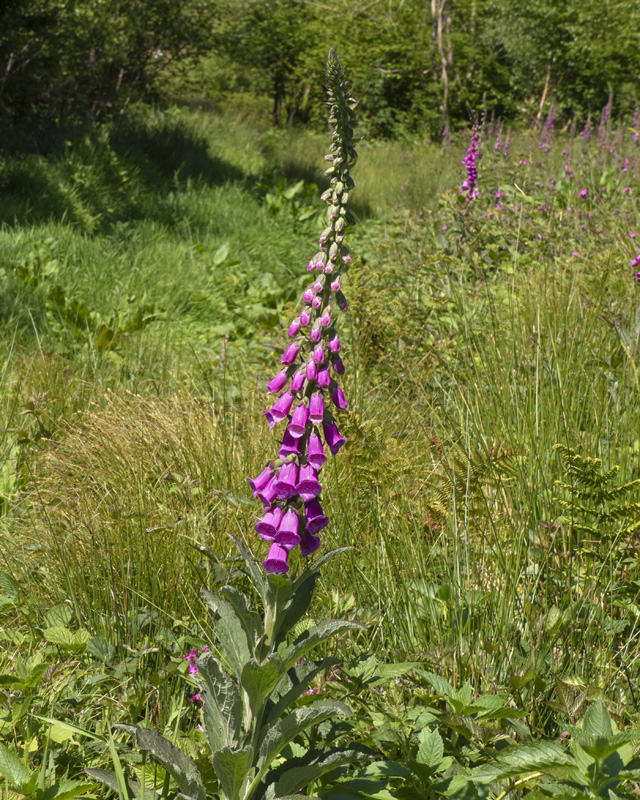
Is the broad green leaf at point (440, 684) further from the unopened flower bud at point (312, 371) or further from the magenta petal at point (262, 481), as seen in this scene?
the unopened flower bud at point (312, 371)

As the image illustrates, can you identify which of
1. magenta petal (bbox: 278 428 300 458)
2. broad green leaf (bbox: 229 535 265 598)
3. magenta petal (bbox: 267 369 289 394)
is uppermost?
magenta petal (bbox: 267 369 289 394)

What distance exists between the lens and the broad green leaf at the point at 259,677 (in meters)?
1.20

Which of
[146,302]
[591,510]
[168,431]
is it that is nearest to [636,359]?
[591,510]

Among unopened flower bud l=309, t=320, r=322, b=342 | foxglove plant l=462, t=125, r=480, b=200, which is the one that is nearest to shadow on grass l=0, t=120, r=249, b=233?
foxglove plant l=462, t=125, r=480, b=200

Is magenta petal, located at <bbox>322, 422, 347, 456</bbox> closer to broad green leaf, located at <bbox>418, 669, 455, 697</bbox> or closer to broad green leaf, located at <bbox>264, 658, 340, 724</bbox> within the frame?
broad green leaf, located at <bbox>264, 658, 340, 724</bbox>

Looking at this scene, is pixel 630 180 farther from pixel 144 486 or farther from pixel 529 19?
pixel 529 19

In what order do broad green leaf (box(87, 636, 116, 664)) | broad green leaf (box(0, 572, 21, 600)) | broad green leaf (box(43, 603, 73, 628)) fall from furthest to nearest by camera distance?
broad green leaf (box(0, 572, 21, 600)) → broad green leaf (box(43, 603, 73, 628)) → broad green leaf (box(87, 636, 116, 664))

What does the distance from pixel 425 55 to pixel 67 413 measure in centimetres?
1967

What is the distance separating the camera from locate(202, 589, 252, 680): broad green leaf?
1.36 m

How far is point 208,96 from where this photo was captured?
21922 millimetres

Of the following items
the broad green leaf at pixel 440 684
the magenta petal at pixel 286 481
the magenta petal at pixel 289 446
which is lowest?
the broad green leaf at pixel 440 684

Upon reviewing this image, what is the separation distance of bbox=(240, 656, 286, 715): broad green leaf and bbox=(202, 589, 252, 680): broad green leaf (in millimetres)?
98

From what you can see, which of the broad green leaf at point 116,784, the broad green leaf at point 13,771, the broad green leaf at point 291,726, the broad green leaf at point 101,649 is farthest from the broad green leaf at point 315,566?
the broad green leaf at point 101,649

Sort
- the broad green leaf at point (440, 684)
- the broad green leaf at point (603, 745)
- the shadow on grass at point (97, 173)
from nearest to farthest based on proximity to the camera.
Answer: the broad green leaf at point (603, 745), the broad green leaf at point (440, 684), the shadow on grass at point (97, 173)
